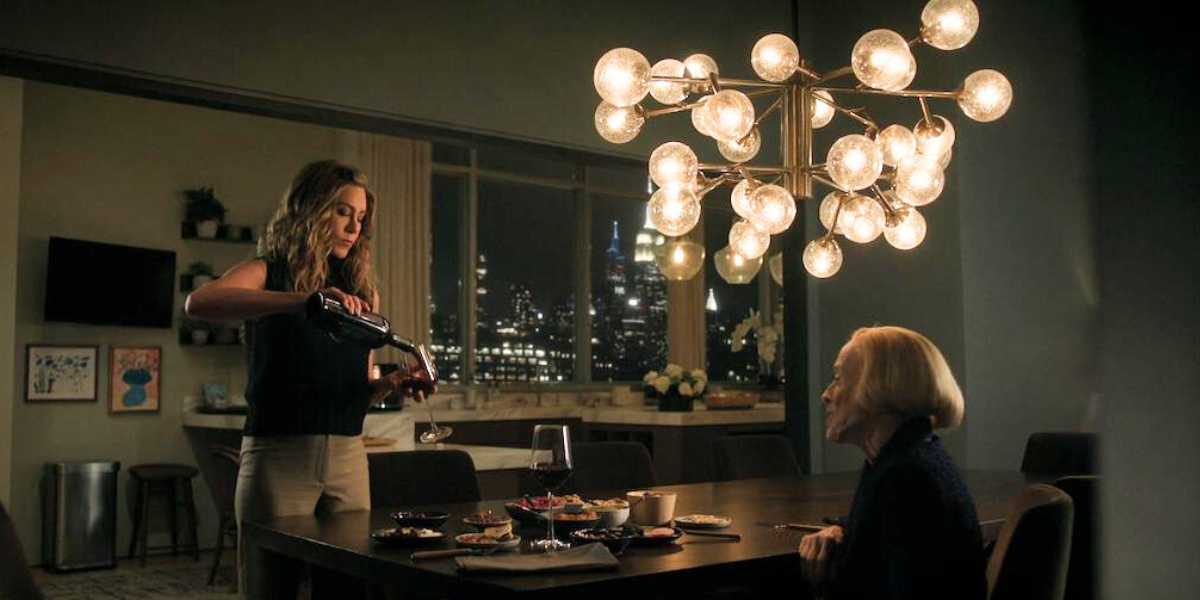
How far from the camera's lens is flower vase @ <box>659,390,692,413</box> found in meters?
6.97

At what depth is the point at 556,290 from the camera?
9.71 metres

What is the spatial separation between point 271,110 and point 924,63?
292 centimetres

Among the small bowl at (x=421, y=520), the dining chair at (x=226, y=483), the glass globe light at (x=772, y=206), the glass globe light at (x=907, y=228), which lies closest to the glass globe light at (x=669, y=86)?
the glass globe light at (x=772, y=206)

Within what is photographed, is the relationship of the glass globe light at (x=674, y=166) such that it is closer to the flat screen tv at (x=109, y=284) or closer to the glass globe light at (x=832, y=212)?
the glass globe light at (x=832, y=212)

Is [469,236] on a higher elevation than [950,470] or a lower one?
higher

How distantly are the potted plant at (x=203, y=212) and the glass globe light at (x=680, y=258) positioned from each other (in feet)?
10.6

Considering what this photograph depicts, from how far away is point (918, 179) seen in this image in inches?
135

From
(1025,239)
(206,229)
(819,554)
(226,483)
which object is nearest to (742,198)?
(819,554)

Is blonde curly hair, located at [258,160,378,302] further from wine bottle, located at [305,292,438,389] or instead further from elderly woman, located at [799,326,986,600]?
elderly woman, located at [799,326,986,600]

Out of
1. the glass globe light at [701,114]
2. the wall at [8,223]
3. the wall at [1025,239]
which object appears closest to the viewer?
the glass globe light at [701,114]

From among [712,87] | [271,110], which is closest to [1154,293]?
[712,87]

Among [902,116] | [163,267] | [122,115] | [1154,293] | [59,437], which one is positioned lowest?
[59,437]

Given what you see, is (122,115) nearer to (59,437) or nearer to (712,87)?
(59,437)

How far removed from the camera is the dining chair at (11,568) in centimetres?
186
